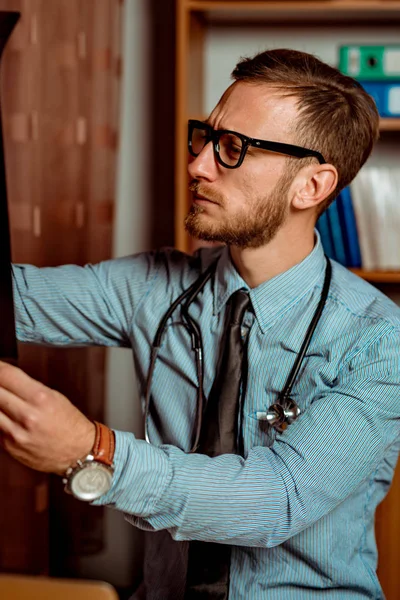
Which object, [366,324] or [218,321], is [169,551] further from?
[366,324]

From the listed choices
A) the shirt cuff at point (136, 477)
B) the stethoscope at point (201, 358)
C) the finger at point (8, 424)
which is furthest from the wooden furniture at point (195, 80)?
the finger at point (8, 424)

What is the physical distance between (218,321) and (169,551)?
1.42ft

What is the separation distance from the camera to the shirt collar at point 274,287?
1.37 metres

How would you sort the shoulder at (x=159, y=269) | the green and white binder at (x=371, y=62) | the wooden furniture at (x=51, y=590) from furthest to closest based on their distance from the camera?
the green and white binder at (x=371, y=62) → the shoulder at (x=159, y=269) → the wooden furniture at (x=51, y=590)

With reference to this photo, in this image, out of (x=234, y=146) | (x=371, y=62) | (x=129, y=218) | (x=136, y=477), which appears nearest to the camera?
(x=136, y=477)

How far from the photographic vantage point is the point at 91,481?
0.92m

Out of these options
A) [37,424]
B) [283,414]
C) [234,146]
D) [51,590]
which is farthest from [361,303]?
[51,590]

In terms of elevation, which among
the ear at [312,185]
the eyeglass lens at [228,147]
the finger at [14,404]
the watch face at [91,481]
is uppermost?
the eyeglass lens at [228,147]

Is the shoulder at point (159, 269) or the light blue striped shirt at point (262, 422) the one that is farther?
the shoulder at point (159, 269)

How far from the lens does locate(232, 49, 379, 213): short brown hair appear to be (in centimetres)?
139

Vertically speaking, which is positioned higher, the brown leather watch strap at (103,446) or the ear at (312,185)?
the ear at (312,185)

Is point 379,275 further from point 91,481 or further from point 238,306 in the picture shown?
point 91,481

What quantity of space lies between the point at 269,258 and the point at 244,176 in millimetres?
164

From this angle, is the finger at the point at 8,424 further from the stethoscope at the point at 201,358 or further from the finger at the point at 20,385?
the stethoscope at the point at 201,358
